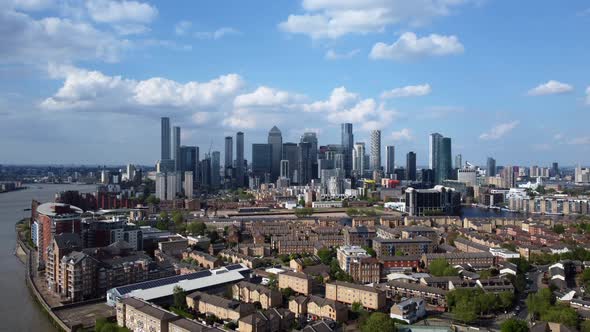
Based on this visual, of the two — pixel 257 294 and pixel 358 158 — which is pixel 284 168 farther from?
pixel 257 294

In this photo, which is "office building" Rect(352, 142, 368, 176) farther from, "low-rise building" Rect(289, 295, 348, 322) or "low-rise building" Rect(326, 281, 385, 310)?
"low-rise building" Rect(289, 295, 348, 322)

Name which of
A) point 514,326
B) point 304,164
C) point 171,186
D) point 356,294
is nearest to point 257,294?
point 356,294

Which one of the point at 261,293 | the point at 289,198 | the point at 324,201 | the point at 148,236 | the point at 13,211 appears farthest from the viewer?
the point at 289,198

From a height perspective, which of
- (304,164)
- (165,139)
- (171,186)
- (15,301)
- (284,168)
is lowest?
(15,301)

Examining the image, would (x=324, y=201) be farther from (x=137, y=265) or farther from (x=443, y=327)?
(x=443, y=327)

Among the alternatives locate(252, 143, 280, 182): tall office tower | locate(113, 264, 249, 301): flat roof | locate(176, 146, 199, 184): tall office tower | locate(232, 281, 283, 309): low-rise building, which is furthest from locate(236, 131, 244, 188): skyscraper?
locate(232, 281, 283, 309): low-rise building

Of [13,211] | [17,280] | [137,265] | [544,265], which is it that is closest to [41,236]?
[17,280]

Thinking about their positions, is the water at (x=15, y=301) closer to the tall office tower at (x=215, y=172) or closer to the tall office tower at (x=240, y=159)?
the tall office tower at (x=215, y=172)

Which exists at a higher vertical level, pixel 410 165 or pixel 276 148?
pixel 276 148
